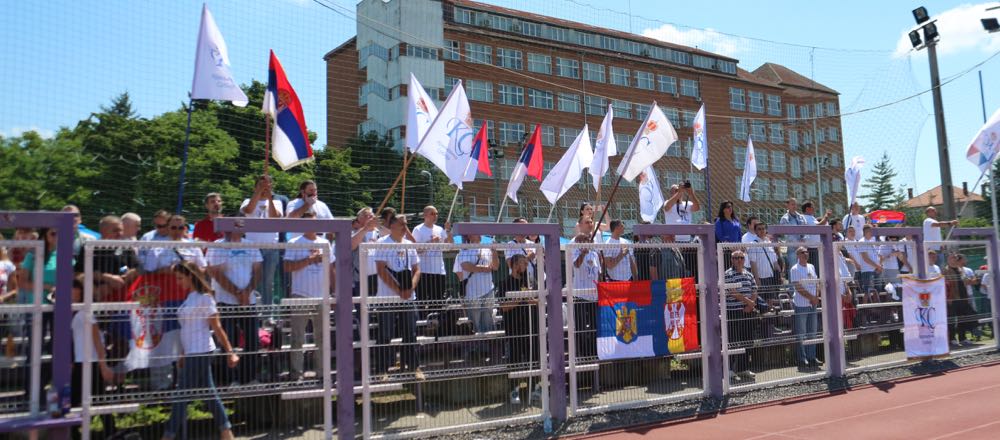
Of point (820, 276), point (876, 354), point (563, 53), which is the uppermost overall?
point (563, 53)

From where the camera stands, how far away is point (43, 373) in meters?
5.36

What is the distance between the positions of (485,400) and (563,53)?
43.2 m

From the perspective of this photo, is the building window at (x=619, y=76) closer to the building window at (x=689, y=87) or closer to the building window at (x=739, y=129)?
the building window at (x=689, y=87)

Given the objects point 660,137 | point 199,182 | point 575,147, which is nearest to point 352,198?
point 199,182

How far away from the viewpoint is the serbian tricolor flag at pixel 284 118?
8656 mm

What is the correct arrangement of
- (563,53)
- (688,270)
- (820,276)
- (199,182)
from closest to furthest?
(688,270)
(820,276)
(199,182)
(563,53)

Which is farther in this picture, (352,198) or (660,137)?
(352,198)

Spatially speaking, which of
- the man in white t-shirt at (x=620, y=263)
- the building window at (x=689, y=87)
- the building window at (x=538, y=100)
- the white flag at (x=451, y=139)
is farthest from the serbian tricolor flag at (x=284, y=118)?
the building window at (x=689, y=87)

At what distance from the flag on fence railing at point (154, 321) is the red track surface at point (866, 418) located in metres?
3.86

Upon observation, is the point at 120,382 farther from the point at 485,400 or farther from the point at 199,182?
the point at 199,182

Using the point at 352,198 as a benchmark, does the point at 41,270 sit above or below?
below

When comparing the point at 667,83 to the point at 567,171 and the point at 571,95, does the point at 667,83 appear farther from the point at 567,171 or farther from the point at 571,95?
the point at 567,171

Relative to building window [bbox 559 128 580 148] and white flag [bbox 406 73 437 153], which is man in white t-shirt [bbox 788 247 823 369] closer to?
white flag [bbox 406 73 437 153]

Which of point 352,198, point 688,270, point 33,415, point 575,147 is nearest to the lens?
point 33,415
